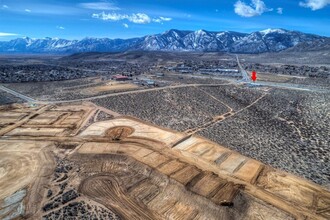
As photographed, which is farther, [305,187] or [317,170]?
[317,170]

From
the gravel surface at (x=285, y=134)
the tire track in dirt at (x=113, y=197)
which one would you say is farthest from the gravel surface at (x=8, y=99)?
the gravel surface at (x=285, y=134)

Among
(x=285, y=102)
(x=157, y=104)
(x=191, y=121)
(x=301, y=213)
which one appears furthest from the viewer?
(x=285, y=102)

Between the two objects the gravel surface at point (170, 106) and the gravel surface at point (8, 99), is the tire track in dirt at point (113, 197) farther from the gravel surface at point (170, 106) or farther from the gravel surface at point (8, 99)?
the gravel surface at point (8, 99)

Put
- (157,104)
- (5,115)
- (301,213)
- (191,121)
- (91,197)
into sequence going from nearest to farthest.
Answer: (301,213) → (91,197) → (191,121) → (5,115) → (157,104)

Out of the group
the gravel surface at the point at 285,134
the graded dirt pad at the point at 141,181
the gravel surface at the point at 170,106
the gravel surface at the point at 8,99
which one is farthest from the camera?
the gravel surface at the point at 8,99

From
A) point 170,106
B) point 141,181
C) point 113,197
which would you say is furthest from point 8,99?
point 113,197

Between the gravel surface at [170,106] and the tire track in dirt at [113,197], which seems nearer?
the tire track in dirt at [113,197]

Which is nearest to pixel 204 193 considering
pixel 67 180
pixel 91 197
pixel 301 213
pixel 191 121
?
pixel 301 213

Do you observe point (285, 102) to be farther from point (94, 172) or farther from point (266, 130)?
point (94, 172)

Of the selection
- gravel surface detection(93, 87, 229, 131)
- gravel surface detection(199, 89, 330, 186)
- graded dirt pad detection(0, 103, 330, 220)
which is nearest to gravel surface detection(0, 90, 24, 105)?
gravel surface detection(93, 87, 229, 131)
